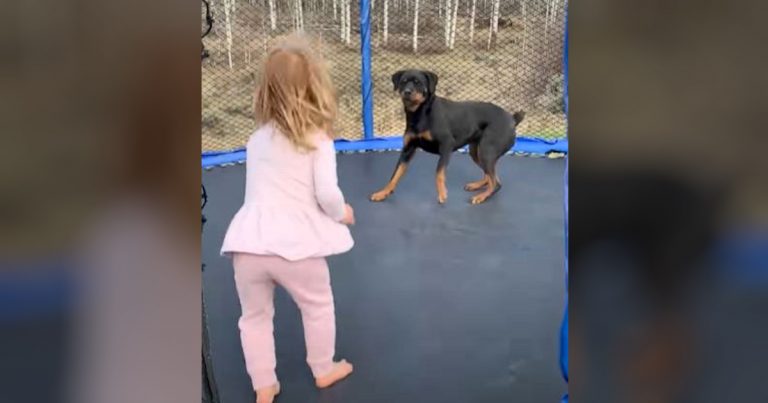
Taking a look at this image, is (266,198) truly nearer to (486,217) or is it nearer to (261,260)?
(261,260)

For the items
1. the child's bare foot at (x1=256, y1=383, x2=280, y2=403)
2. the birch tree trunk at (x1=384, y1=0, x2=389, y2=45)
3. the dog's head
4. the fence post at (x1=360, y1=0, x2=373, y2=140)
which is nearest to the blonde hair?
the child's bare foot at (x1=256, y1=383, x2=280, y2=403)

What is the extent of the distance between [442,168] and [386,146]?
1.01m

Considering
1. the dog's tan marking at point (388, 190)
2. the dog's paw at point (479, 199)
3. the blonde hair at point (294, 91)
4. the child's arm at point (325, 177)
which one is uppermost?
the blonde hair at point (294, 91)

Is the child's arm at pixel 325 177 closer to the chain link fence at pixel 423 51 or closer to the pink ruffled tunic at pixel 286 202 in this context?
the pink ruffled tunic at pixel 286 202

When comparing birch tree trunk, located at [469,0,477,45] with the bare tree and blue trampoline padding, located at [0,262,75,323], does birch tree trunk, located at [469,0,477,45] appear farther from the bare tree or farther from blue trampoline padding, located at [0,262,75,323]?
blue trampoline padding, located at [0,262,75,323]

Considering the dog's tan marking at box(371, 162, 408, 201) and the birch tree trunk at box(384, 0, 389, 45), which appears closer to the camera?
the dog's tan marking at box(371, 162, 408, 201)

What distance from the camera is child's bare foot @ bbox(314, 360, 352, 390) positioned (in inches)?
71.3

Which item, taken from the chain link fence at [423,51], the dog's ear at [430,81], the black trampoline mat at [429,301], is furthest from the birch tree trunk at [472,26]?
the dog's ear at [430,81]

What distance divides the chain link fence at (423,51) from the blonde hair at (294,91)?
205 cm

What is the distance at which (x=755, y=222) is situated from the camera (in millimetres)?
943

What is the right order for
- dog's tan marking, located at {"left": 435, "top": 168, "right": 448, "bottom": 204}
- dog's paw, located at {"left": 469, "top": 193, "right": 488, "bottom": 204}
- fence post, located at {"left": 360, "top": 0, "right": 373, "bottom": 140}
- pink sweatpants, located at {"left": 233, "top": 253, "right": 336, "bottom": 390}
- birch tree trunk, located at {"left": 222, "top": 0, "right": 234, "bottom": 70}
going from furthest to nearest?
fence post, located at {"left": 360, "top": 0, "right": 373, "bottom": 140}, birch tree trunk, located at {"left": 222, "top": 0, "right": 234, "bottom": 70}, dog's paw, located at {"left": 469, "top": 193, "right": 488, "bottom": 204}, dog's tan marking, located at {"left": 435, "top": 168, "right": 448, "bottom": 204}, pink sweatpants, located at {"left": 233, "top": 253, "right": 336, "bottom": 390}

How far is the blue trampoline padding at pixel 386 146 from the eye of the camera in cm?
371

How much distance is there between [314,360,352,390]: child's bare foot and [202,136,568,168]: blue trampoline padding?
6.58 ft

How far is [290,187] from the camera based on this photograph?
1452mm
